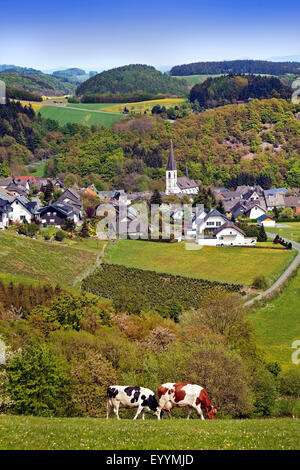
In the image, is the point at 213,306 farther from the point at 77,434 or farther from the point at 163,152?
the point at 163,152

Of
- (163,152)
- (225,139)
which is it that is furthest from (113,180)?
(225,139)

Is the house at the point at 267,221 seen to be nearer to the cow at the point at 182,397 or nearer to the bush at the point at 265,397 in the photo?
the bush at the point at 265,397

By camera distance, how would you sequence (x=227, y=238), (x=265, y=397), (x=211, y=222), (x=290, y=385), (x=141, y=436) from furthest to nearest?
(x=211, y=222) < (x=227, y=238) < (x=290, y=385) < (x=265, y=397) < (x=141, y=436)

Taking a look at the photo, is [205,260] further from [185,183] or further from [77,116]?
[77,116]

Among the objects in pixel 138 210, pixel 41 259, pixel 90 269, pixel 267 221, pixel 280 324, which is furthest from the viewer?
pixel 267 221

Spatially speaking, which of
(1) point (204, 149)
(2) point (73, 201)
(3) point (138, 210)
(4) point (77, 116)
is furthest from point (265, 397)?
(4) point (77, 116)

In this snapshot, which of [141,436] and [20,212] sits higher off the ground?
[141,436]

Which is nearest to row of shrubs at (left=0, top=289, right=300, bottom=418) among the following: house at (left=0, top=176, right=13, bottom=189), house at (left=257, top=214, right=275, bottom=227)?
house at (left=257, top=214, right=275, bottom=227)

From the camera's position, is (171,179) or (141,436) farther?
(171,179)
